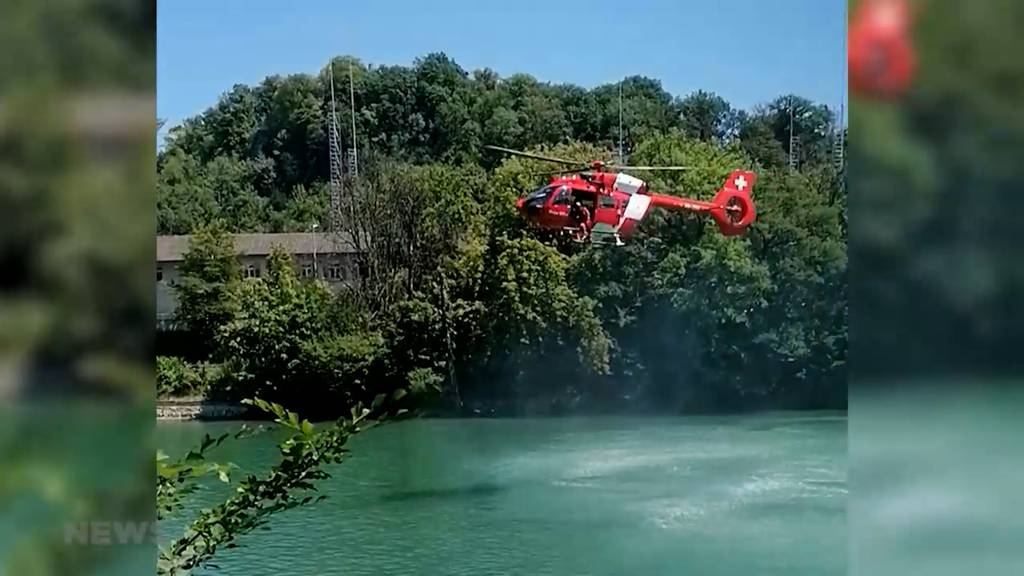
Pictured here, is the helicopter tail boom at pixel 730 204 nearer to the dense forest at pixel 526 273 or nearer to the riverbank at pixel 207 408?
the dense forest at pixel 526 273

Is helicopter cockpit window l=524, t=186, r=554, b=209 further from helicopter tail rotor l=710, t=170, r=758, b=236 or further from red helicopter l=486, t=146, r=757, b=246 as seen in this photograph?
helicopter tail rotor l=710, t=170, r=758, b=236

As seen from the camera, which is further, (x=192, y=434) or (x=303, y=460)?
(x=303, y=460)

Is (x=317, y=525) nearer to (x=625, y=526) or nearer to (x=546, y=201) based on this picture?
(x=625, y=526)

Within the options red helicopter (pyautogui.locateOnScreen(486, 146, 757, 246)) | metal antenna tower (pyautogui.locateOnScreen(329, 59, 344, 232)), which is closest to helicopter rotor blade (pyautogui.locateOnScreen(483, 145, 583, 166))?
red helicopter (pyautogui.locateOnScreen(486, 146, 757, 246))
